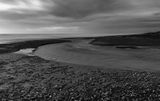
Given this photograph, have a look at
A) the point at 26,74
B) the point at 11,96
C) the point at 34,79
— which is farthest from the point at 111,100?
the point at 26,74

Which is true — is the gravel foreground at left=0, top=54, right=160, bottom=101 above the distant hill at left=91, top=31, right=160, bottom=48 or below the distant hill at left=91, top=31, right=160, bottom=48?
below

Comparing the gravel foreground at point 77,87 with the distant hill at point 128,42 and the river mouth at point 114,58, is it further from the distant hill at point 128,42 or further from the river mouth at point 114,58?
the distant hill at point 128,42

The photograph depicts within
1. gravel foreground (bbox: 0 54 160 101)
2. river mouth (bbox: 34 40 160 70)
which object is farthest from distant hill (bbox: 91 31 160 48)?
gravel foreground (bbox: 0 54 160 101)

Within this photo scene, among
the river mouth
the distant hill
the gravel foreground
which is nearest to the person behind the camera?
the gravel foreground

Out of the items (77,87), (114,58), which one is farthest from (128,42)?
(77,87)

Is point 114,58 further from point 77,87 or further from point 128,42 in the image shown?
point 128,42

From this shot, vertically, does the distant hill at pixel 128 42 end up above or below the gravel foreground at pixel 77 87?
above

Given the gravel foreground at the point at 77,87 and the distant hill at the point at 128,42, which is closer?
the gravel foreground at the point at 77,87

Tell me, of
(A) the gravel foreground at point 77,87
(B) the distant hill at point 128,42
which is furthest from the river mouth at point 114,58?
(B) the distant hill at point 128,42

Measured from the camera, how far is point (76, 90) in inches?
504

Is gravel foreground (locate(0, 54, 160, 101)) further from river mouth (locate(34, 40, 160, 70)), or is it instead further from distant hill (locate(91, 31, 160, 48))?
distant hill (locate(91, 31, 160, 48))

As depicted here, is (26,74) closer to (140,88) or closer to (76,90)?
(76,90)

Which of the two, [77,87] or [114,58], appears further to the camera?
[114,58]

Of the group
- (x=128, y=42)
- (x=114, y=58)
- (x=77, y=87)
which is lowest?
(x=77, y=87)
